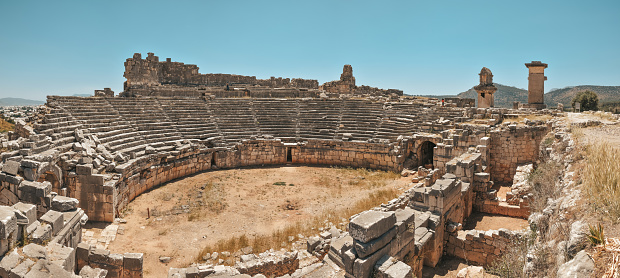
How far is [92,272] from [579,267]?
7.46m

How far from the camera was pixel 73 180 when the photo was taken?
35.7 feet

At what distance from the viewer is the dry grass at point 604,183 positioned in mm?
3881

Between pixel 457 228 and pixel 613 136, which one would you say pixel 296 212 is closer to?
pixel 457 228

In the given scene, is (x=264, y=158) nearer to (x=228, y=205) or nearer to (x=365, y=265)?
(x=228, y=205)

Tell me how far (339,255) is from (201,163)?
1231cm

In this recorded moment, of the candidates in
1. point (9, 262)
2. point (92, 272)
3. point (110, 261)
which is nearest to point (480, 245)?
point (110, 261)

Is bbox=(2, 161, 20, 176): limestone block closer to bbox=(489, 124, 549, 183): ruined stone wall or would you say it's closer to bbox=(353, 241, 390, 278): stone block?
bbox=(353, 241, 390, 278): stone block

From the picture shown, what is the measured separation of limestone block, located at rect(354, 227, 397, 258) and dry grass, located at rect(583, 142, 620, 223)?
9.61ft

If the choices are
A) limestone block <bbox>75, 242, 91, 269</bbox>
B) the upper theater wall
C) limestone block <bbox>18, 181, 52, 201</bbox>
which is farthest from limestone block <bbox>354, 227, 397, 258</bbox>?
the upper theater wall

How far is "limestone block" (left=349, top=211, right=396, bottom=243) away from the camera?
549cm

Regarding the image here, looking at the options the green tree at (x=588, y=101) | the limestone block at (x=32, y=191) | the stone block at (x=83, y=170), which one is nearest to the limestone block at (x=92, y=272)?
the limestone block at (x=32, y=191)

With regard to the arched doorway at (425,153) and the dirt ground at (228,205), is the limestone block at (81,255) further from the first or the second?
the arched doorway at (425,153)

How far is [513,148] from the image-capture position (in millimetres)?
13984

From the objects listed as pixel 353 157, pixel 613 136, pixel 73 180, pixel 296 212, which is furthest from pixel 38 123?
pixel 613 136
